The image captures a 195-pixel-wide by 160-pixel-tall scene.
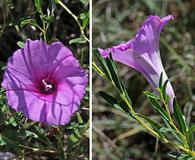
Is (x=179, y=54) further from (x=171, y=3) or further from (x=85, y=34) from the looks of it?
(x=85, y=34)

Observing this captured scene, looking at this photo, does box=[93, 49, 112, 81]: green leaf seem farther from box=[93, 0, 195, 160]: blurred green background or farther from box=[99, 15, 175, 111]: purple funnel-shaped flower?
box=[93, 0, 195, 160]: blurred green background

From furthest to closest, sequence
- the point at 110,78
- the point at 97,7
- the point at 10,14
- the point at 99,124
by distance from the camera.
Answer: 1. the point at 97,7
2. the point at 99,124
3. the point at 10,14
4. the point at 110,78

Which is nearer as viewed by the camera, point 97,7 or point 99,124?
point 99,124

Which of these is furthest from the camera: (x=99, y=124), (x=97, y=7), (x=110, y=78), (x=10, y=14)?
(x=97, y=7)

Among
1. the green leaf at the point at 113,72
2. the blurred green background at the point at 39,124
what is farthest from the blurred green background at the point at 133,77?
the green leaf at the point at 113,72

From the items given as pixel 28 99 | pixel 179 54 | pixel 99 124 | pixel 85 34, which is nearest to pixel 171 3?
pixel 179 54

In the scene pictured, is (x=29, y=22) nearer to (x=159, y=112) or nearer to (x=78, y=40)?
(x=78, y=40)

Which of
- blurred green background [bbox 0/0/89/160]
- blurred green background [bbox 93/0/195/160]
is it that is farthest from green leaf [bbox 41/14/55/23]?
blurred green background [bbox 93/0/195/160]

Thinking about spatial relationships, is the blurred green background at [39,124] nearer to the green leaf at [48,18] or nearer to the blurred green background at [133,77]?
the green leaf at [48,18]
